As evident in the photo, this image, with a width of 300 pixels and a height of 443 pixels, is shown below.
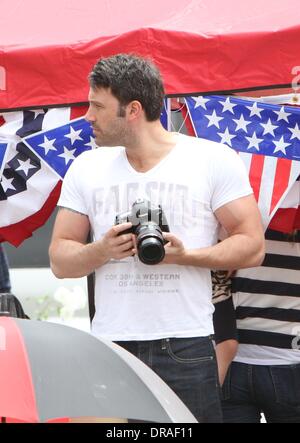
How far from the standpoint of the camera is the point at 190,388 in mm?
3104

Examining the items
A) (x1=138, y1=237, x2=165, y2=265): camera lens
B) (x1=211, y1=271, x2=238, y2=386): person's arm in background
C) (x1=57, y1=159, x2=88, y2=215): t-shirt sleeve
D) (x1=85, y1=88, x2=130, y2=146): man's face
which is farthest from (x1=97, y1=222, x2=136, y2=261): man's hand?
(x1=211, y1=271, x2=238, y2=386): person's arm in background

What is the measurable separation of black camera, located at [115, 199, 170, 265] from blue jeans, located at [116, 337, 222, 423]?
0.34 meters

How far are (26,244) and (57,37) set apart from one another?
11.7ft

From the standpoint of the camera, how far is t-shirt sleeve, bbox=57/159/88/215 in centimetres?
327

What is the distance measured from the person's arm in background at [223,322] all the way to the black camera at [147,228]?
571 mm

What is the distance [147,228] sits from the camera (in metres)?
2.90

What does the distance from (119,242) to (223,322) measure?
0.72m

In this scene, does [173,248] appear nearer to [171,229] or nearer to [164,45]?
[171,229]

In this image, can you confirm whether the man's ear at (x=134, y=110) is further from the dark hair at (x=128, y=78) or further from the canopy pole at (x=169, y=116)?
the canopy pole at (x=169, y=116)

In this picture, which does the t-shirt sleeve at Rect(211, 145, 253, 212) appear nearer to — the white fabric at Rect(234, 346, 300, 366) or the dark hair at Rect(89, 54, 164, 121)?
the dark hair at Rect(89, 54, 164, 121)

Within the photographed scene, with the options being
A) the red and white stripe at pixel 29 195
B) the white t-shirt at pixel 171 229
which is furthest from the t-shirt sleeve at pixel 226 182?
the red and white stripe at pixel 29 195

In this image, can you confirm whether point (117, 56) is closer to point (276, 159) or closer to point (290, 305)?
point (276, 159)

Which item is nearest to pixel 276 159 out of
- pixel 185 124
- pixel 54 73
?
pixel 185 124

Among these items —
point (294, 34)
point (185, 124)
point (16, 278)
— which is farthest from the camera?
point (16, 278)
